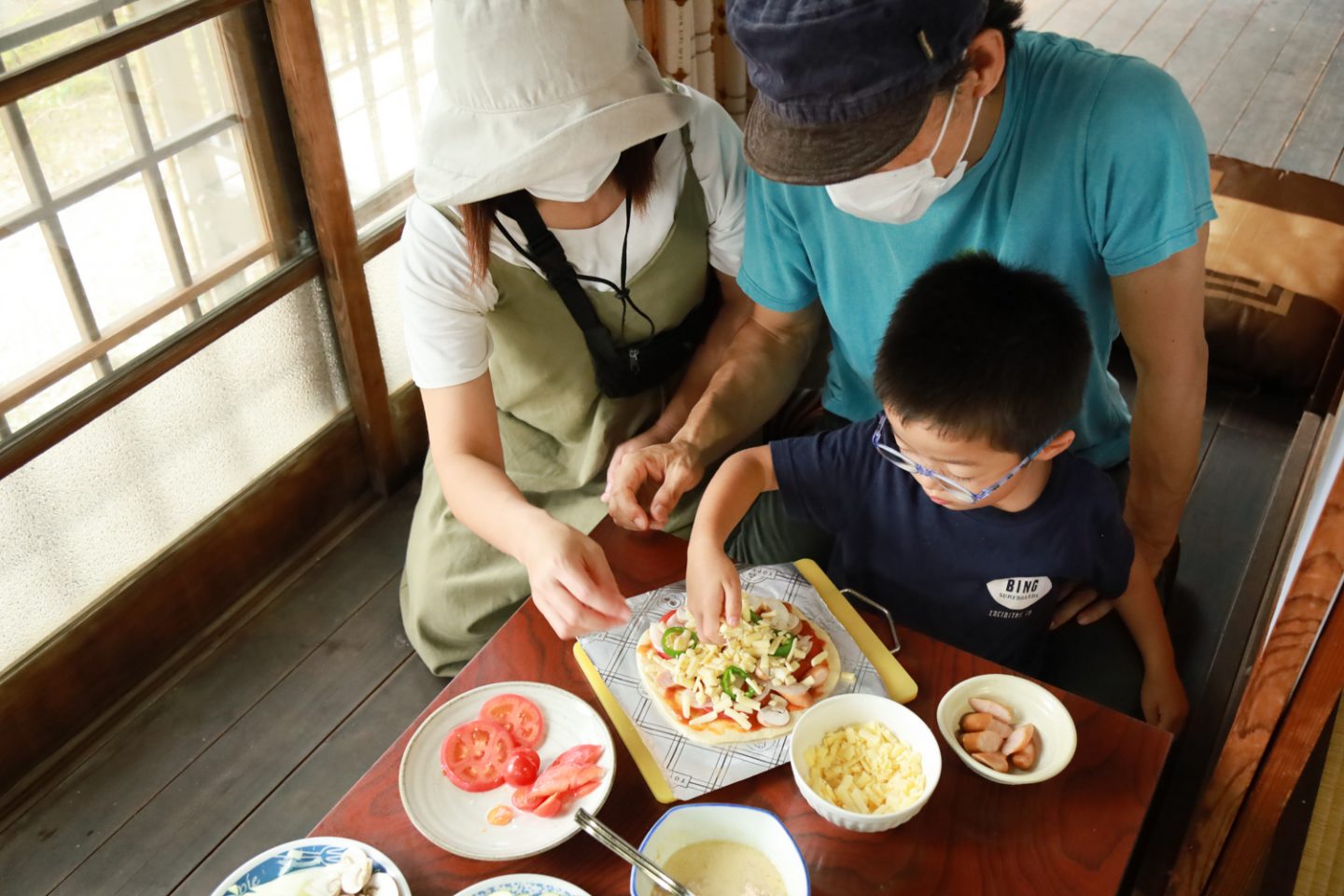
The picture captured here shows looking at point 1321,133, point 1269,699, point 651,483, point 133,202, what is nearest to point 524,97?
point 651,483

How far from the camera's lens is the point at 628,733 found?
1236 mm

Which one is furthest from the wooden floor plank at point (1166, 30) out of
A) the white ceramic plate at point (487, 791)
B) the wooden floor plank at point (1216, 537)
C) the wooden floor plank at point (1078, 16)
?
the white ceramic plate at point (487, 791)

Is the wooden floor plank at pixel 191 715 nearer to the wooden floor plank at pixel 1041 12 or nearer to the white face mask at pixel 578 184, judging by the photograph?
the white face mask at pixel 578 184

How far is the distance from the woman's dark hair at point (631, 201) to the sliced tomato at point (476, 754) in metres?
0.70

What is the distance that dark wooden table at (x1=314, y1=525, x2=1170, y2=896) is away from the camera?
1.09m

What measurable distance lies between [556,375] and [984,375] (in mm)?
825

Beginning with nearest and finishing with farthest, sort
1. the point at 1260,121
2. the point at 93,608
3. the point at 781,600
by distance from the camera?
1. the point at 781,600
2. the point at 93,608
3. the point at 1260,121

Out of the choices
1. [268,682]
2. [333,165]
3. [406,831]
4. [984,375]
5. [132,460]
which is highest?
[984,375]

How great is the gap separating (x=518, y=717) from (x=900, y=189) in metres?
0.82

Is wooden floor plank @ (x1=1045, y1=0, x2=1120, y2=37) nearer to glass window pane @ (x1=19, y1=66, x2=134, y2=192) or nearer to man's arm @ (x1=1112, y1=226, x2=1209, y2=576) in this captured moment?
man's arm @ (x1=1112, y1=226, x2=1209, y2=576)

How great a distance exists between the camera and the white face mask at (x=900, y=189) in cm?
139

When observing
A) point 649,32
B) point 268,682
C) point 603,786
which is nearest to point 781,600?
point 603,786

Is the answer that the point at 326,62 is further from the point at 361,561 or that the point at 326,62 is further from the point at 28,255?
the point at 361,561

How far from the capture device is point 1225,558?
8.07 feet
